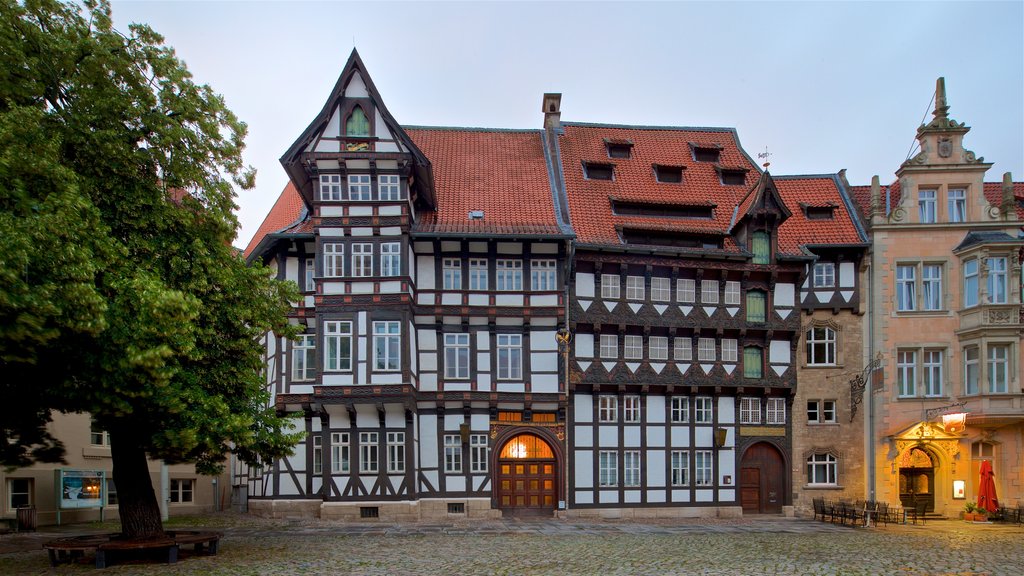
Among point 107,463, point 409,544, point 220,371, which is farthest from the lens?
point 107,463

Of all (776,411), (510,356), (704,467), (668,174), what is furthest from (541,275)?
(776,411)

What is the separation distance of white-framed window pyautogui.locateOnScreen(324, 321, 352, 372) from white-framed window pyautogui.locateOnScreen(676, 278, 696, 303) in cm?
1262

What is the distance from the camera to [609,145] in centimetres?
3591

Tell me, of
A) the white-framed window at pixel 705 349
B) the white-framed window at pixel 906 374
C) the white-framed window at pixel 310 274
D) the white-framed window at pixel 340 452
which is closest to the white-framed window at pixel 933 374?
the white-framed window at pixel 906 374

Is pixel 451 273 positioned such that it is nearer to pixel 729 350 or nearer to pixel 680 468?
pixel 729 350

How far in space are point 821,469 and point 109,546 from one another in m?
25.8

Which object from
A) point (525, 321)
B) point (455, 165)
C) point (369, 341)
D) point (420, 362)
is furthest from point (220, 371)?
point (455, 165)

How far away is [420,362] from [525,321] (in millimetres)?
4098

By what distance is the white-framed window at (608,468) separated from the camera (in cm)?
3062

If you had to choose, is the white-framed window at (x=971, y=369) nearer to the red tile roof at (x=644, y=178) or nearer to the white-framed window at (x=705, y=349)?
the white-framed window at (x=705, y=349)

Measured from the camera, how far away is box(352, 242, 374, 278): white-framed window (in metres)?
28.4

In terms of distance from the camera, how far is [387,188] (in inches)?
1129

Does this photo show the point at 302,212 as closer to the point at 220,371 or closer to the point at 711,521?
the point at 220,371

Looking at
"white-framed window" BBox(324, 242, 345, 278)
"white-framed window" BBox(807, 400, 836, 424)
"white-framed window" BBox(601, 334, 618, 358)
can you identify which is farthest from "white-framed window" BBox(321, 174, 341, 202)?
"white-framed window" BBox(807, 400, 836, 424)
